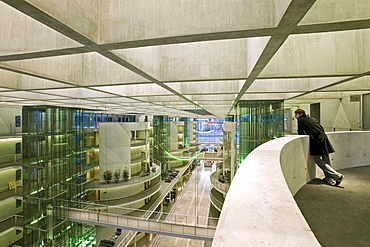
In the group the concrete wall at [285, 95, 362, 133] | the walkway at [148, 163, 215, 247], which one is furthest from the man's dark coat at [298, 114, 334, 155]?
the walkway at [148, 163, 215, 247]

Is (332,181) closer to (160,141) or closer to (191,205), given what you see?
(191,205)

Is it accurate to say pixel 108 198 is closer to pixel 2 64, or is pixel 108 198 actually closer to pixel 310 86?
pixel 2 64

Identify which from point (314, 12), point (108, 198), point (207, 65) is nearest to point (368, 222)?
point (314, 12)

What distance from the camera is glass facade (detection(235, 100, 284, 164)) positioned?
10367mm

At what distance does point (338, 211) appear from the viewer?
241 centimetres

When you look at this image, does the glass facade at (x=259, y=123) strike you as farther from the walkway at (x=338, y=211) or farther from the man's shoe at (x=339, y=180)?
the man's shoe at (x=339, y=180)

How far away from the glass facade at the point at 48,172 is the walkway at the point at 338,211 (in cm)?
1076

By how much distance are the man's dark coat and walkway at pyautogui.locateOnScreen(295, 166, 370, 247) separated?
0.72 m

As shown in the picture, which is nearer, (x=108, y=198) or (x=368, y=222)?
(x=368, y=222)

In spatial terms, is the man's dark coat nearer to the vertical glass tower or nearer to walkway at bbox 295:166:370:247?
walkway at bbox 295:166:370:247

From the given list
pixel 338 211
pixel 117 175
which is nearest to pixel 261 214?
pixel 338 211

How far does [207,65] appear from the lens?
Result: 13.9ft

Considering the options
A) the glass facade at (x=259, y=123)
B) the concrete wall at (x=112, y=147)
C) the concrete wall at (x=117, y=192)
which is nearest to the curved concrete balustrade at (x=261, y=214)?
the glass facade at (x=259, y=123)

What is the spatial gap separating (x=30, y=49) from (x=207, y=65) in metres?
3.26
